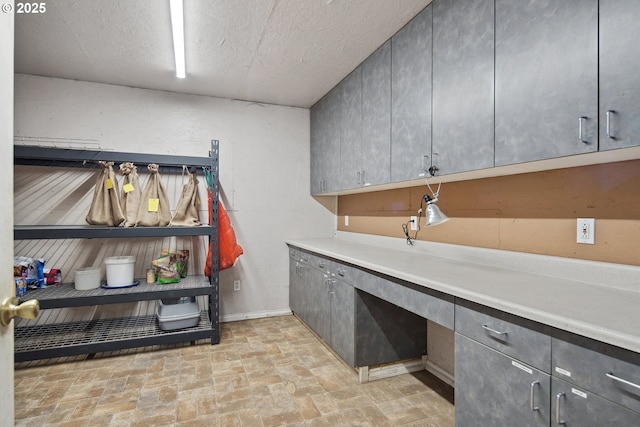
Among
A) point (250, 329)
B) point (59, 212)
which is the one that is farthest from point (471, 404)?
point (59, 212)

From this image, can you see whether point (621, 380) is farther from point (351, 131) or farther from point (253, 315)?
point (253, 315)

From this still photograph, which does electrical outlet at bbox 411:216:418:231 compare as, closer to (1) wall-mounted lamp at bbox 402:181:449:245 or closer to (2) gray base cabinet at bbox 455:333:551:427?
(1) wall-mounted lamp at bbox 402:181:449:245

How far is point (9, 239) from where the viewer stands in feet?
2.72

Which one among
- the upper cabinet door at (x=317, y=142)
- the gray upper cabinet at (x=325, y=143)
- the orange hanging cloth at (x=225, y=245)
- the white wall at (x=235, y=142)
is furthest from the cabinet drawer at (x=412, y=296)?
the white wall at (x=235, y=142)

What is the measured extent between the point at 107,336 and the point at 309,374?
71.3 inches

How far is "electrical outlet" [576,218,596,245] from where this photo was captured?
153cm

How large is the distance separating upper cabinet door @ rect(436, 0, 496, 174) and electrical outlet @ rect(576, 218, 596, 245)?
0.52 metres

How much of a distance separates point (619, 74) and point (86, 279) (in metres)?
3.71

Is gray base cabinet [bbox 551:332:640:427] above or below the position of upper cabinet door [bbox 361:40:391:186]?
below

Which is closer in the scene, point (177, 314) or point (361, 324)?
point (361, 324)

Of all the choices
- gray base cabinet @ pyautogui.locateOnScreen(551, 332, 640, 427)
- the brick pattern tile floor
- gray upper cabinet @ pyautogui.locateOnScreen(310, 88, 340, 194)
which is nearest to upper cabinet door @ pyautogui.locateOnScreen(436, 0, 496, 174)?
gray base cabinet @ pyautogui.locateOnScreen(551, 332, 640, 427)

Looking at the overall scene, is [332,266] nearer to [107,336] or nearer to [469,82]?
[469,82]

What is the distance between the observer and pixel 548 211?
5.65ft

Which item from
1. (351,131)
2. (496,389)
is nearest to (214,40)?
(351,131)
